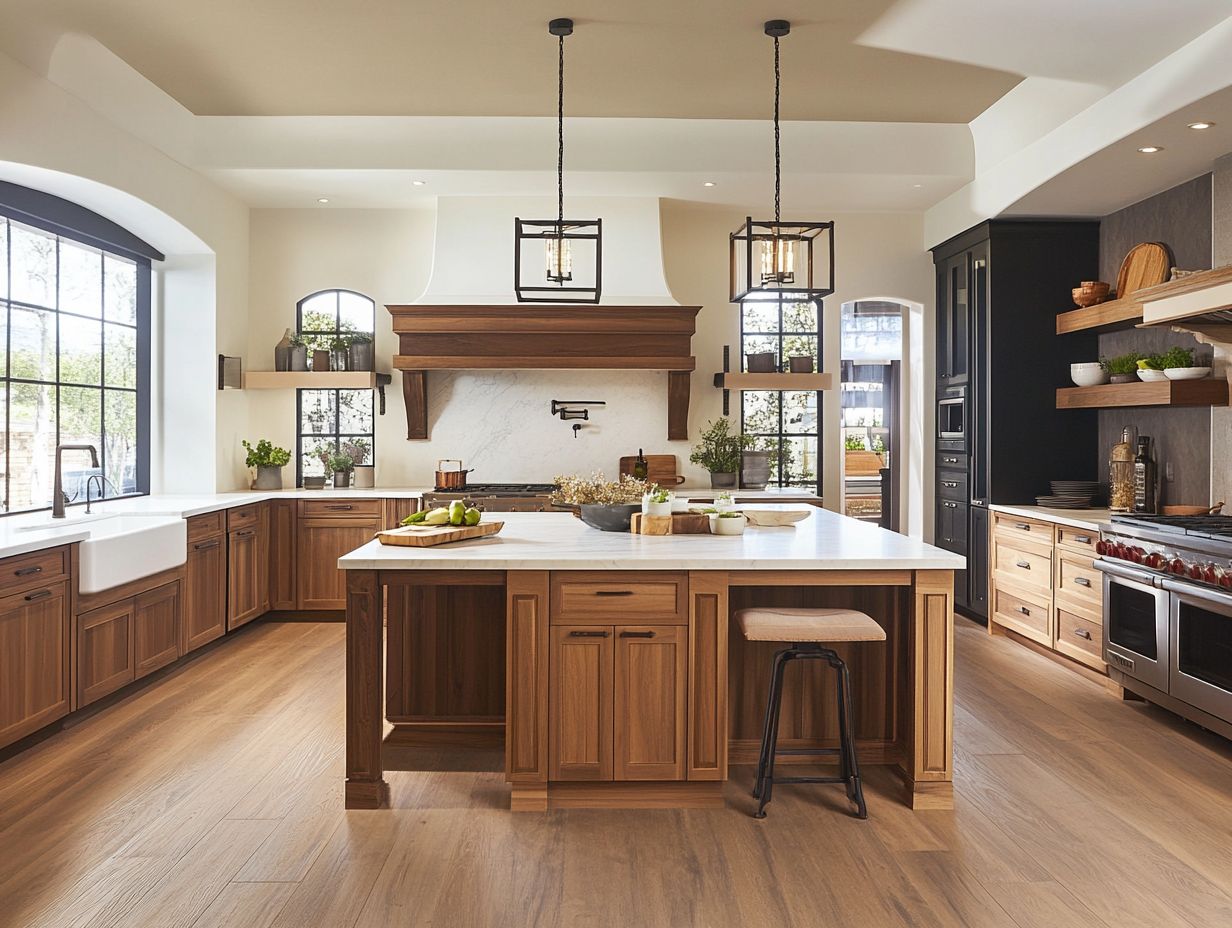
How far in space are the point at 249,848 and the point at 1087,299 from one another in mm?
5200

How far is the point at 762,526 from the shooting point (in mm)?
4031

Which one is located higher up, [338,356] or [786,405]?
[338,356]

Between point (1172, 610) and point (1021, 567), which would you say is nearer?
point (1172, 610)

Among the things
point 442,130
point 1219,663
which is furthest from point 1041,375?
point 442,130

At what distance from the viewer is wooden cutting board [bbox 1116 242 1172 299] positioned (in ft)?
16.5

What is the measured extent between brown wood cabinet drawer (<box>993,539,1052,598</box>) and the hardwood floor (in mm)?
1289

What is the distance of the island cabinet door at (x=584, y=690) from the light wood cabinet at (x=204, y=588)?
278cm

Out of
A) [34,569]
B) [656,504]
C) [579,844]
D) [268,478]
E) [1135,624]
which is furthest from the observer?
[268,478]

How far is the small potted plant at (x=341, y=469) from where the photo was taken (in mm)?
6570

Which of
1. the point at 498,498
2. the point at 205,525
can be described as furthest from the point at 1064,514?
the point at 205,525

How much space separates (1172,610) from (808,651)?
1.93 metres

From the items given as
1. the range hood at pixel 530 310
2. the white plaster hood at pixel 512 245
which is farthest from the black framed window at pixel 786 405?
the white plaster hood at pixel 512 245

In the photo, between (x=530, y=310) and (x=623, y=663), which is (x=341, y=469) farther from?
(x=623, y=663)

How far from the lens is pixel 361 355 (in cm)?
646
